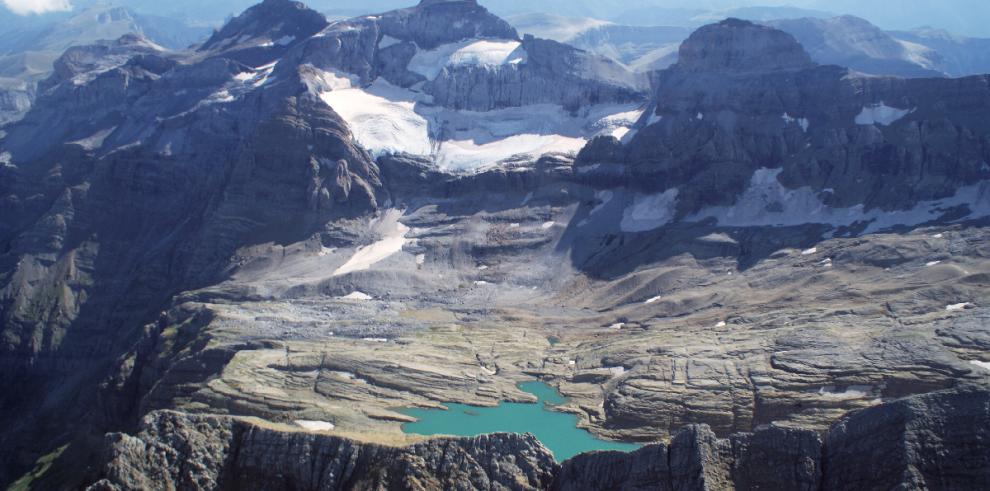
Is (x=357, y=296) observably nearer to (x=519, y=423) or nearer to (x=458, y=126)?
(x=519, y=423)

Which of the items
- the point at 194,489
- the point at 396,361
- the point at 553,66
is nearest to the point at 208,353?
the point at 396,361

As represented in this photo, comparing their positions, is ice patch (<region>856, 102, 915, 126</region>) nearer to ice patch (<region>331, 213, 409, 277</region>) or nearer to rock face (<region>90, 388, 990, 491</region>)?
ice patch (<region>331, 213, 409, 277</region>)

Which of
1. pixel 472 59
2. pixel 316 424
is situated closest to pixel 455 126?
pixel 472 59

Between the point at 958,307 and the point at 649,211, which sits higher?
the point at 958,307

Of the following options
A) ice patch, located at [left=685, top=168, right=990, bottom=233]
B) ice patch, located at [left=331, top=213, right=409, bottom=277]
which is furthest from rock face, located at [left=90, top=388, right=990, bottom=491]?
ice patch, located at [left=331, top=213, right=409, bottom=277]

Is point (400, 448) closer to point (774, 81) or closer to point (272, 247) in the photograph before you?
point (272, 247)

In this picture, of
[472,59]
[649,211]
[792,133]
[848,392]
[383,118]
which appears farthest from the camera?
[472,59]

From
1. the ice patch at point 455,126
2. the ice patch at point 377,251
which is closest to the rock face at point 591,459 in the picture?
the ice patch at point 377,251

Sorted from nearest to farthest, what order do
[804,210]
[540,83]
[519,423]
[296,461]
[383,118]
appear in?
[296,461], [519,423], [804,210], [383,118], [540,83]
